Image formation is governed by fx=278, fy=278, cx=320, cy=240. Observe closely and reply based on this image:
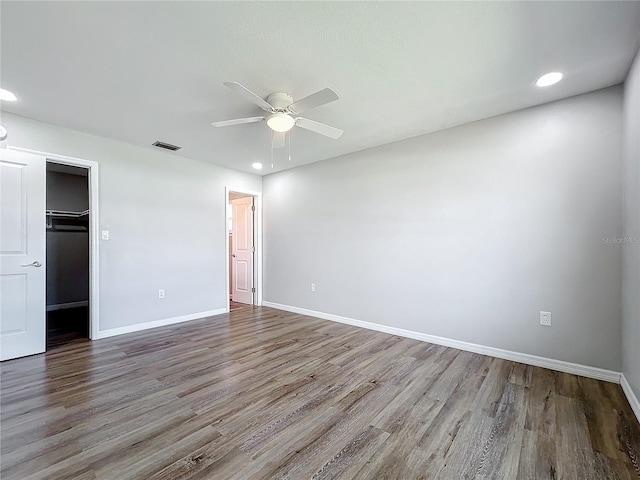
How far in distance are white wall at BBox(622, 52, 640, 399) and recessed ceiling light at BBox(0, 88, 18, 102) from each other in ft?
16.3

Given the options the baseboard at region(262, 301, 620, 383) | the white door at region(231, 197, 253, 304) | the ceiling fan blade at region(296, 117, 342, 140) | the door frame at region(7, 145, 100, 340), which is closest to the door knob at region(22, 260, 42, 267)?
the door frame at region(7, 145, 100, 340)

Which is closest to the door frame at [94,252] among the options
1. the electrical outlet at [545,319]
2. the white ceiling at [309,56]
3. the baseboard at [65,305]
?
the white ceiling at [309,56]

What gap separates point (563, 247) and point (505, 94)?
1512 millimetres

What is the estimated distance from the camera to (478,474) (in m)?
1.44

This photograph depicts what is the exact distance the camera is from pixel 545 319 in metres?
2.69

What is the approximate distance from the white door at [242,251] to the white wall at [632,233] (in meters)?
4.97

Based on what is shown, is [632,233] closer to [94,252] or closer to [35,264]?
[94,252]

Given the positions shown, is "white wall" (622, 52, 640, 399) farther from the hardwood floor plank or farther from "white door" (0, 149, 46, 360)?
"white door" (0, 149, 46, 360)

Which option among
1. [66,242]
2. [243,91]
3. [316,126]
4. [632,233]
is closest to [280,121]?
[316,126]

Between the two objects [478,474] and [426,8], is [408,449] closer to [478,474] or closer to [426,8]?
[478,474]

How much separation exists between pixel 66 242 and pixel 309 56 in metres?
6.00

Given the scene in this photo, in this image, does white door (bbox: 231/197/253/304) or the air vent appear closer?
the air vent

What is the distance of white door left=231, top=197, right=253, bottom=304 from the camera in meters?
5.48

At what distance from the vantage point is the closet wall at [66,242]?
201 inches
